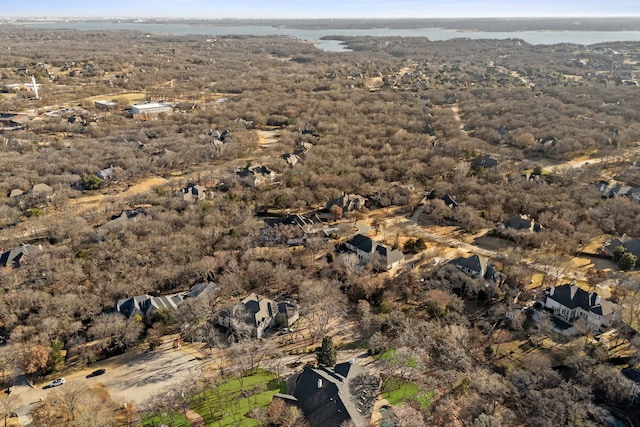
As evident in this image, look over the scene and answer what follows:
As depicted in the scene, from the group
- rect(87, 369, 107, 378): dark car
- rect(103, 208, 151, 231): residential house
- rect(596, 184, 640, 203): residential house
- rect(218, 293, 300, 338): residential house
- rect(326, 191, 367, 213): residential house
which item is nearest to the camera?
rect(87, 369, 107, 378): dark car

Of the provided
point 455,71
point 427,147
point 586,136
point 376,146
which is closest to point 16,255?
point 376,146

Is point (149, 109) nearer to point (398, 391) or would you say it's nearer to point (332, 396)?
point (332, 396)

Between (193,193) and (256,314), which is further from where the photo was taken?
(193,193)

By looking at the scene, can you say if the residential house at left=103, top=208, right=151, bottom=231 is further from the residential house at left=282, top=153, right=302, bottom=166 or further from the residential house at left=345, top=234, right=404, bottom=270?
the residential house at left=282, top=153, right=302, bottom=166

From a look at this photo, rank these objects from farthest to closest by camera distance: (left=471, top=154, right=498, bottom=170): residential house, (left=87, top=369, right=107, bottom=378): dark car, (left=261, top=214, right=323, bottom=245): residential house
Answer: (left=471, top=154, right=498, bottom=170): residential house
(left=261, top=214, right=323, bottom=245): residential house
(left=87, top=369, right=107, bottom=378): dark car

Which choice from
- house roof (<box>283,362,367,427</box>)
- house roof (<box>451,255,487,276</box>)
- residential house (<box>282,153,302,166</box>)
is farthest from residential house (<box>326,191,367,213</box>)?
house roof (<box>283,362,367,427</box>)

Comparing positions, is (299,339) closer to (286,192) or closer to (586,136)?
(286,192)

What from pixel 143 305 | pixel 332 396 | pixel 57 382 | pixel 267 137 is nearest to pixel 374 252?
pixel 332 396
